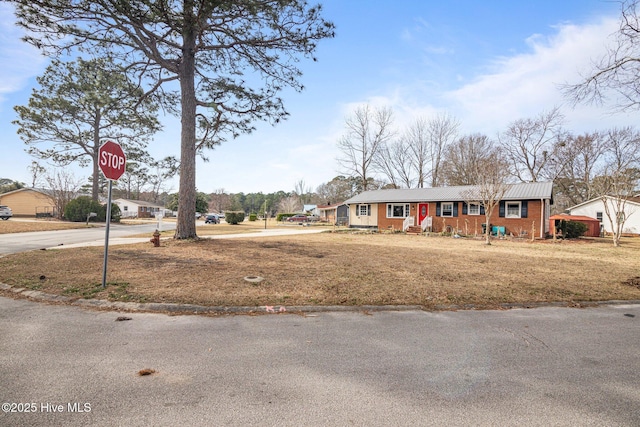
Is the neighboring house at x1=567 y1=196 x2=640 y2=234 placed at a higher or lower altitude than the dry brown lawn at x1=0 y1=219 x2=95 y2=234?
higher

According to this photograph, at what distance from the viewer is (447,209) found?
22828 millimetres

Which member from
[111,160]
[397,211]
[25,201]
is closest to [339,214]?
[397,211]

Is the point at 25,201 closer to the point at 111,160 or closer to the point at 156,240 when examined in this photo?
the point at 156,240

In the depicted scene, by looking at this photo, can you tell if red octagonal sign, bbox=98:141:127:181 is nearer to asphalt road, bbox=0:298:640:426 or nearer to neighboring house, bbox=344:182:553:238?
asphalt road, bbox=0:298:640:426

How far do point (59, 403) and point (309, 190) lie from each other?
95.8m

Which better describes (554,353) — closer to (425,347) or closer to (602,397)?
(602,397)

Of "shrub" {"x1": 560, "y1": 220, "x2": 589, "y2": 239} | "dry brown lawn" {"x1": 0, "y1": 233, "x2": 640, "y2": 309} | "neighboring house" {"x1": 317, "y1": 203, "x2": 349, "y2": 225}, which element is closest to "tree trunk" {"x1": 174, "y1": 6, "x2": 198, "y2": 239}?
"dry brown lawn" {"x1": 0, "y1": 233, "x2": 640, "y2": 309}

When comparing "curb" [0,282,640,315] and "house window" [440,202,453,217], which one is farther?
"house window" [440,202,453,217]

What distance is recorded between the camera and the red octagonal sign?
17.4 ft

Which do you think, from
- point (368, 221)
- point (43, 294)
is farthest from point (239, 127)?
point (368, 221)

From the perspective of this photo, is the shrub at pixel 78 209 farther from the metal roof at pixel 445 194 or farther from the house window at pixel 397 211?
the house window at pixel 397 211

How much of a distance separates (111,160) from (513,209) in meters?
22.2

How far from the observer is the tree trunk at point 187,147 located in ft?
38.0

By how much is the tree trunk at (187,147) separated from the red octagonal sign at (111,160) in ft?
19.5
